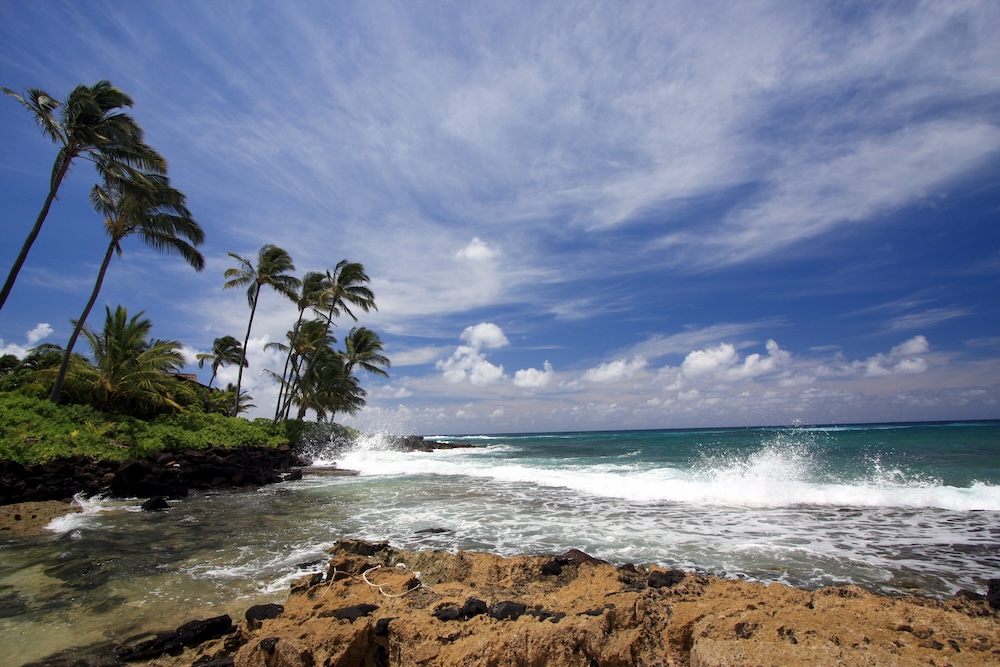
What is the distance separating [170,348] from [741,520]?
23.6 m

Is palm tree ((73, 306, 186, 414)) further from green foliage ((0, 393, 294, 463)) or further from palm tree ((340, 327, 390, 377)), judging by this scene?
palm tree ((340, 327, 390, 377))

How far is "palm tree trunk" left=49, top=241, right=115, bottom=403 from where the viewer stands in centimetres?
1641

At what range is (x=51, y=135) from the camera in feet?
51.5

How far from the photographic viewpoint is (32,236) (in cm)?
1538

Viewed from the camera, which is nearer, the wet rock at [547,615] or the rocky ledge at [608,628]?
the rocky ledge at [608,628]

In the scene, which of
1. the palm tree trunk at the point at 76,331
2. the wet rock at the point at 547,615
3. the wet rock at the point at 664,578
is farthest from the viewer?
the palm tree trunk at the point at 76,331

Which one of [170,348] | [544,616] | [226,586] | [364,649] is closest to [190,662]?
[364,649]

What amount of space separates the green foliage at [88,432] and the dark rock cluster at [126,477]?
2.30 ft

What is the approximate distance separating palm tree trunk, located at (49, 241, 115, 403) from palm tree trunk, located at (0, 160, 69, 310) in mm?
2844

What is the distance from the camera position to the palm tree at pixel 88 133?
15258 millimetres

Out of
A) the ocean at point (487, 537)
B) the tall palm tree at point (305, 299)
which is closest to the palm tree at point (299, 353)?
the tall palm tree at point (305, 299)

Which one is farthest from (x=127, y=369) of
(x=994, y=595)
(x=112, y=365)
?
(x=994, y=595)

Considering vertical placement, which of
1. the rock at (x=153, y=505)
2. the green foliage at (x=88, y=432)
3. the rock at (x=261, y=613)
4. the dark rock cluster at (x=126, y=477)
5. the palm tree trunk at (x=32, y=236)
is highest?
the palm tree trunk at (x=32, y=236)

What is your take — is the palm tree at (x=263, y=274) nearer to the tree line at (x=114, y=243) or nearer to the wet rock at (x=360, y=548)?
the tree line at (x=114, y=243)
